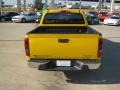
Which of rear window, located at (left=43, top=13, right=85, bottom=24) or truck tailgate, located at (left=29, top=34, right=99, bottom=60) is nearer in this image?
truck tailgate, located at (left=29, top=34, right=99, bottom=60)

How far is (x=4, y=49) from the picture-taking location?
15.8 metres

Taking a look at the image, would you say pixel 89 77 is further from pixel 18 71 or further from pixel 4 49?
pixel 4 49

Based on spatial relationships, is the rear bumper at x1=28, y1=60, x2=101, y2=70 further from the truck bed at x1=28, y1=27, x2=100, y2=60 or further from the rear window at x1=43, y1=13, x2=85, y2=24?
the rear window at x1=43, y1=13, x2=85, y2=24

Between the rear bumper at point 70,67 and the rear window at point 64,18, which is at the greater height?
the rear window at point 64,18

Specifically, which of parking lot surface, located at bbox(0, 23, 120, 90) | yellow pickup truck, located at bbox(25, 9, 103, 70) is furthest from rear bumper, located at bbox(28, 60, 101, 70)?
parking lot surface, located at bbox(0, 23, 120, 90)

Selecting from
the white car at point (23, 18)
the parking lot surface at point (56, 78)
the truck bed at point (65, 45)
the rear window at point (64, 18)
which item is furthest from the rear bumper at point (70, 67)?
the white car at point (23, 18)

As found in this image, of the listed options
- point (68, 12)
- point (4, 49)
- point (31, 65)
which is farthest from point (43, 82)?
point (4, 49)

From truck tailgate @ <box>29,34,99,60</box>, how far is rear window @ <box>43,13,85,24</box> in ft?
10.5

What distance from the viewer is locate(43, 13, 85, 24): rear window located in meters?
11.8

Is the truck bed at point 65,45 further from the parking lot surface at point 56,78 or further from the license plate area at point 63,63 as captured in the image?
the parking lot surface at point 56,78

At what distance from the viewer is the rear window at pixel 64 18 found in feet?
38.8

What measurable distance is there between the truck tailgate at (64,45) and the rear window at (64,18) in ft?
10.5

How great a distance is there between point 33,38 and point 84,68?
152 centimetres

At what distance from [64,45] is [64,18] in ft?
11.4
